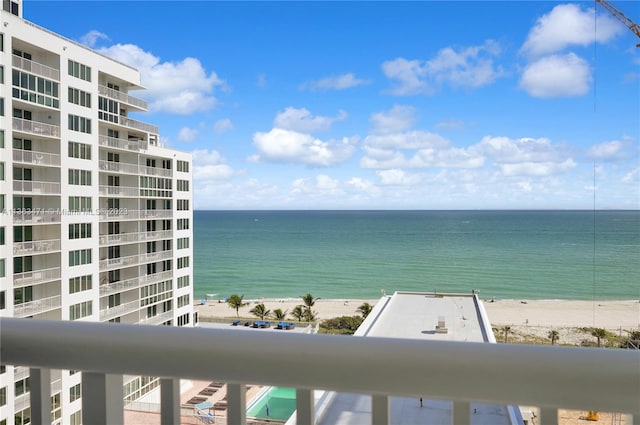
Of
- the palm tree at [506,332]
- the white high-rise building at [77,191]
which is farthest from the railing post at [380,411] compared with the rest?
the palm tree at [506,332]

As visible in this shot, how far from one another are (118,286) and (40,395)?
12.7 metres

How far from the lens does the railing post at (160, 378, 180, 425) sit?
22.1 inches

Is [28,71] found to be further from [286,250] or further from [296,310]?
[286,250]

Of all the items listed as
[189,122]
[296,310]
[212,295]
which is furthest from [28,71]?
[189,122]

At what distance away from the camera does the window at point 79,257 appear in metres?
10.5

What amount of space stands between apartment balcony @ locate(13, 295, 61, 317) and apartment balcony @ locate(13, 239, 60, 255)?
3.19 feet

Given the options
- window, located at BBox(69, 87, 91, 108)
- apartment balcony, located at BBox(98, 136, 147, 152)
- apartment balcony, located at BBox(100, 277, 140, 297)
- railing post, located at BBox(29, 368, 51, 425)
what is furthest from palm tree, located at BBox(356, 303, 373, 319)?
railing post, located at BBox(29, 368, 51, 425)

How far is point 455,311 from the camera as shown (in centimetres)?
1199

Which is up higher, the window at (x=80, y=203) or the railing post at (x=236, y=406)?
the window at (x=80, y=203)

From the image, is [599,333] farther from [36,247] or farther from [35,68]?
[35,68]

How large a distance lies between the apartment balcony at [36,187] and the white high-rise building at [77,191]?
1.0 inches

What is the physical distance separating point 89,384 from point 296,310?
19644 millimetres

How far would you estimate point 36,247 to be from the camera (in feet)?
31.7

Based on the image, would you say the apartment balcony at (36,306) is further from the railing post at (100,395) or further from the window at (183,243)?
the railing post at (100,395)
